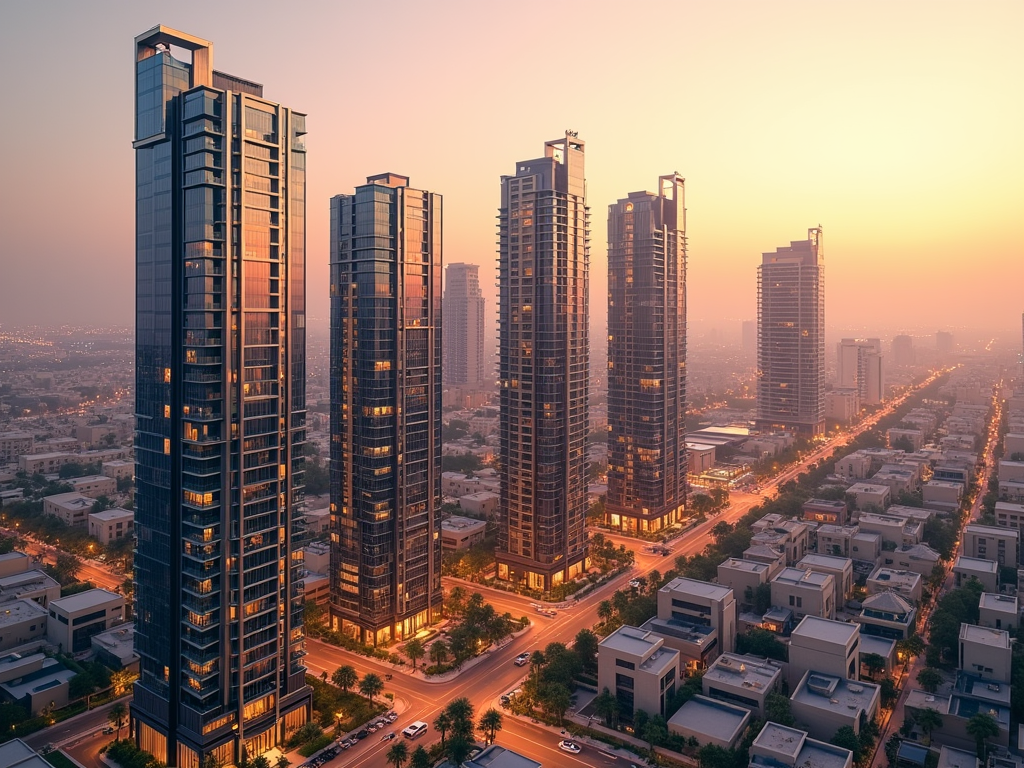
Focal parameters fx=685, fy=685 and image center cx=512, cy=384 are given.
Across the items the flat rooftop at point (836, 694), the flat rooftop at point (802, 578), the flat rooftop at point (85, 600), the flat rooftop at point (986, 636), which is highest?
the flat rooftop at point (802, 578)

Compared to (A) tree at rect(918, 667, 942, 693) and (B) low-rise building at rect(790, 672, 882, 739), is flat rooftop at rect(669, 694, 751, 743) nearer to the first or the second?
(B) low-rise building at rect(790, 672, 882, 739)

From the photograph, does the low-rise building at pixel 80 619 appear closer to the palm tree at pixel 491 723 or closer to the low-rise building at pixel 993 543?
the palm tree at pixel 491 723

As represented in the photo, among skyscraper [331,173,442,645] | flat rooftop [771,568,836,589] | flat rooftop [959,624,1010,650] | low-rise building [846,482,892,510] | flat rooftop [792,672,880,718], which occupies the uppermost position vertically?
skyscraper [331,173,442,645]

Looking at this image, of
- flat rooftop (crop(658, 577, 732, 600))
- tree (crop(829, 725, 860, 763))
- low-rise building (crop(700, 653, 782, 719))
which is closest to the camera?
tree (crop(829, 725, 860, 763))

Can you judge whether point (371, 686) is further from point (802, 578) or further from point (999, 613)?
point (999, 613)

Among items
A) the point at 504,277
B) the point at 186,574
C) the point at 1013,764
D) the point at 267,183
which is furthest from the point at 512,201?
the point at 1013,764

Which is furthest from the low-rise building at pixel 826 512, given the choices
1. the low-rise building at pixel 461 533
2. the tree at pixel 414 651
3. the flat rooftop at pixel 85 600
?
the flat rooftop at pixel 85 600

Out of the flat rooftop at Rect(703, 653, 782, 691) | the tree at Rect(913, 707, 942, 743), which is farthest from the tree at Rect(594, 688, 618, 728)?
the tree at Rect(913, 707, 942, 743)
